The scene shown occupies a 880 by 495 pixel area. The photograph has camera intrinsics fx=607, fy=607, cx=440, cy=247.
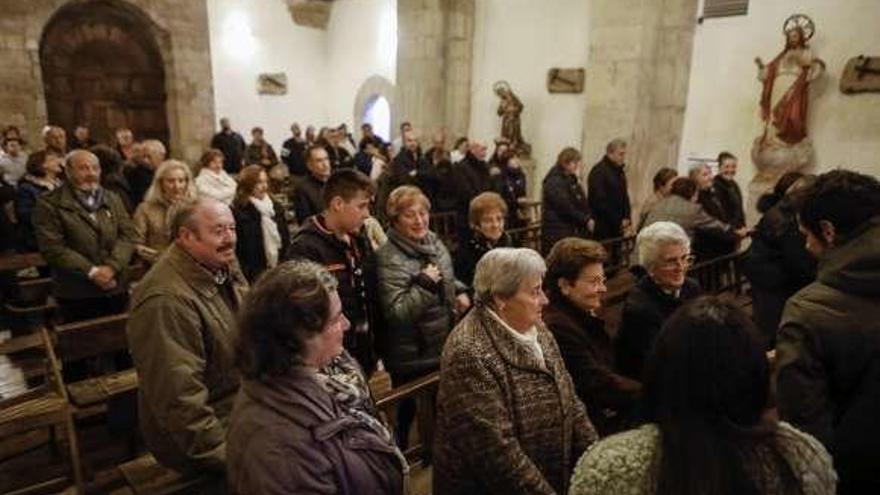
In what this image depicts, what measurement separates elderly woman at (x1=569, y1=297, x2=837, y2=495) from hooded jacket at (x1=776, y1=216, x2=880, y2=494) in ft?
2.14

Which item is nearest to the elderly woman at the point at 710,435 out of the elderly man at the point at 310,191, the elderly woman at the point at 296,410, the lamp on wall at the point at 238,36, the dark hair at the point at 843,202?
the elderly woman at the point at 296,410

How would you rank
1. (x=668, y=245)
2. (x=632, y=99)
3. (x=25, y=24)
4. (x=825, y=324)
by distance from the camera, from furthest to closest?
(x=25, y=24) < (x=632, y=99) < (x=668, y=245) < (x=825, y=324)

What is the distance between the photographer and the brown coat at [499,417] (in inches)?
70.2

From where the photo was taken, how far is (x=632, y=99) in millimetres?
7914

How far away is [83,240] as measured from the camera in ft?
12.2

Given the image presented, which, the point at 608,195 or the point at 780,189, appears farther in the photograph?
the point at 608,195

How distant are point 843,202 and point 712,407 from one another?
46.0 inches

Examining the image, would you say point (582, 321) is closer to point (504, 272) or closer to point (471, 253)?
point (504, 272)

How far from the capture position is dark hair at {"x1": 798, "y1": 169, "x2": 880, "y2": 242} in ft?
6.23

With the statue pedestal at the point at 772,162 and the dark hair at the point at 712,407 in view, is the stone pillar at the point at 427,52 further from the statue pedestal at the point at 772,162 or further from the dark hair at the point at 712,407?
the dark hair at the point at 712,407

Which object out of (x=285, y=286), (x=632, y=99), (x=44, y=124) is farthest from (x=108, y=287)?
(x=44, y=124)

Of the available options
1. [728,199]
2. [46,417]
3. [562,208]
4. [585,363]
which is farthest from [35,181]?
[728,199]

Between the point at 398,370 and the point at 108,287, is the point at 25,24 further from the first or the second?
the point at 398,370

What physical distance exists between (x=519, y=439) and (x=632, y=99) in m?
6.95
